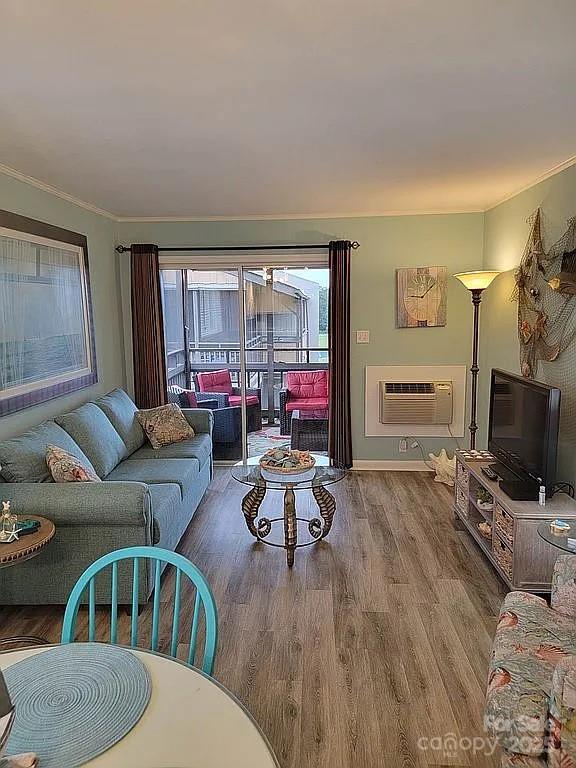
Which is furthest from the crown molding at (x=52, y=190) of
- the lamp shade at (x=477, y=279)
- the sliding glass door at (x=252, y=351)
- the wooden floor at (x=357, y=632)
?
the lamp shade at (x=477, y=279)

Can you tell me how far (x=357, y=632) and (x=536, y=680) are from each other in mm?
1147

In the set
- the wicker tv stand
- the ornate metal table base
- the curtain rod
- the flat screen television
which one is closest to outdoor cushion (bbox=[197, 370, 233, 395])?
the curtain rod

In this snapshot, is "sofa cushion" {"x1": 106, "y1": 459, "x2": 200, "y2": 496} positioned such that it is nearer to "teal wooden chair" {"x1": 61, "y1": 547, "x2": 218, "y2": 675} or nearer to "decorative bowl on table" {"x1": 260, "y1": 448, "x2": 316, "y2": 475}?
"decorative bowl on table" {"x1": 260, "y1": 448, "x2": 316, "y2": 475}

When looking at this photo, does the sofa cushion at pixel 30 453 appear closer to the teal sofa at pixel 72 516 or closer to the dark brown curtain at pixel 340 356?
the teal sofa at pixel 72 516

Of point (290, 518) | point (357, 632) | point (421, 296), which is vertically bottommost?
point (357, 632)

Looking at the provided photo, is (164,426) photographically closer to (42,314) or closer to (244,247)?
(42,314)

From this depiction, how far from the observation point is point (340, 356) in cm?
542

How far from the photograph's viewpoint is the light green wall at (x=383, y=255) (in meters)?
5.32

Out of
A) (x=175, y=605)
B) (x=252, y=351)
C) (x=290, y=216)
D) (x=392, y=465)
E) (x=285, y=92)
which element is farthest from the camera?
(x=252, y=351)

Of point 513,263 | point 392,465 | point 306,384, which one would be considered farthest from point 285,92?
point 392,465

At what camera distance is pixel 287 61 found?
6.58 ft

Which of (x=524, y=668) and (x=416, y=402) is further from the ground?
(x=416, y=402)

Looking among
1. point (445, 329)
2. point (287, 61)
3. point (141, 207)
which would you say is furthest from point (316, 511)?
point (287, 61)

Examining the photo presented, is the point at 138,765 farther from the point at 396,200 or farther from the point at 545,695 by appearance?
the point at 396,200
